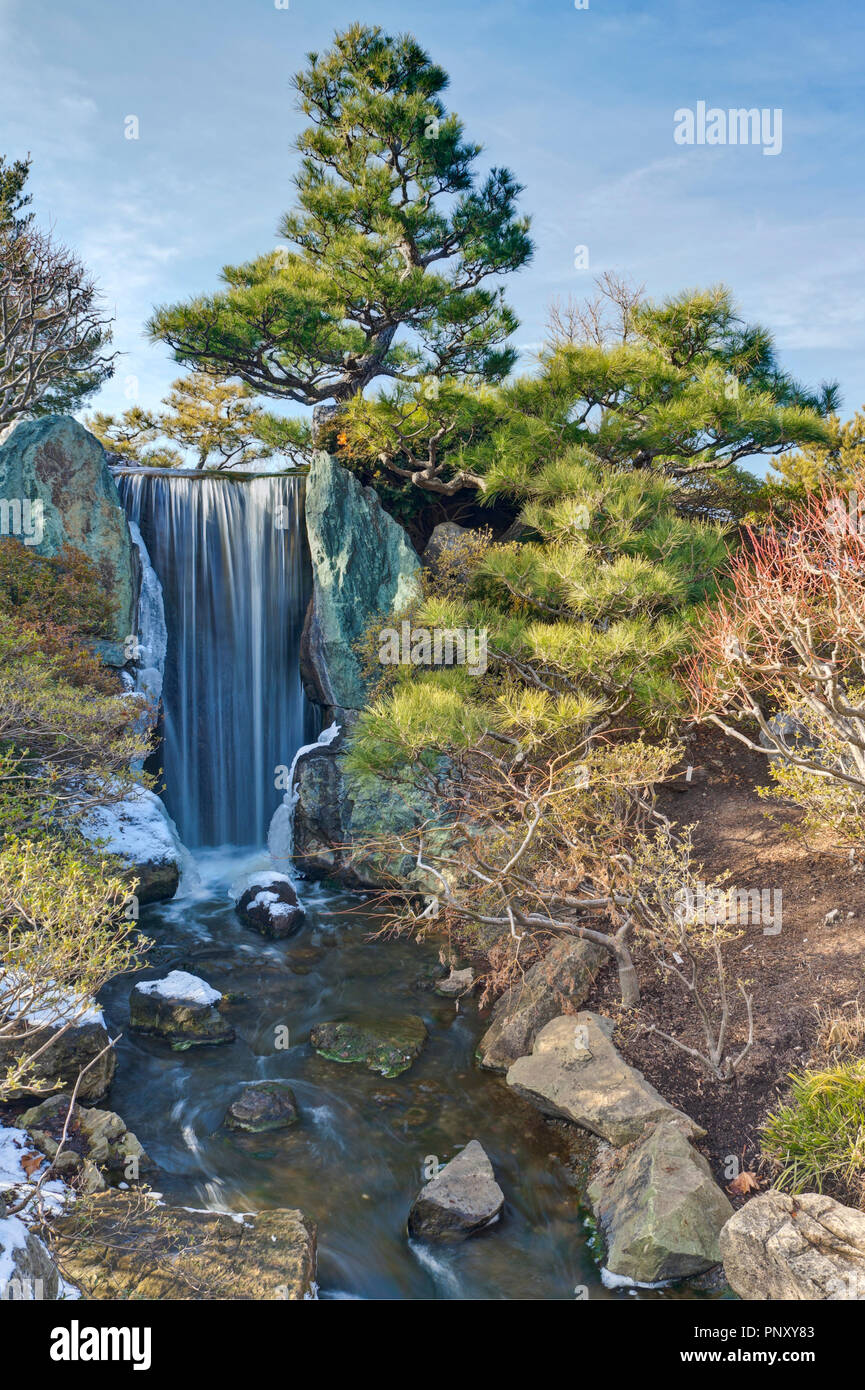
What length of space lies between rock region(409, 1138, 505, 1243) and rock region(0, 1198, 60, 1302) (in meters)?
2.55

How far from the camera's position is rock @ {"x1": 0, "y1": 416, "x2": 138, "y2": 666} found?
12.1m

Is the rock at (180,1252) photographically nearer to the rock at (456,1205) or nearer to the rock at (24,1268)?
the rock at (24,1268)

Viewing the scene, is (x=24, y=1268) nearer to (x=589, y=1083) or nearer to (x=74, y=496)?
(x=589, y=1083)

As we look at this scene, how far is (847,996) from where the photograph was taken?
6.75 meters

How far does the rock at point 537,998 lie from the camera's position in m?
7.79

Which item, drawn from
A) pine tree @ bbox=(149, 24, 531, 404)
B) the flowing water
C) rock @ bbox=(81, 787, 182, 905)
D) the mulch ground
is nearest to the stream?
the flowing water

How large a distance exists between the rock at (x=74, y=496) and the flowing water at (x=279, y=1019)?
1.07 m

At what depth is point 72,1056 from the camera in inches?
268

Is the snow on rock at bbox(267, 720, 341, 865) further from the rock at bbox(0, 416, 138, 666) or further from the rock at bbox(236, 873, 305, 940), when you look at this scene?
the rock at bbox(0, 416, 138, 666)

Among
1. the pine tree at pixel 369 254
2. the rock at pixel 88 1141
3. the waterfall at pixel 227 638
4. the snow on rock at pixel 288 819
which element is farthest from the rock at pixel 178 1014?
the pine tree at pixel 369 254
